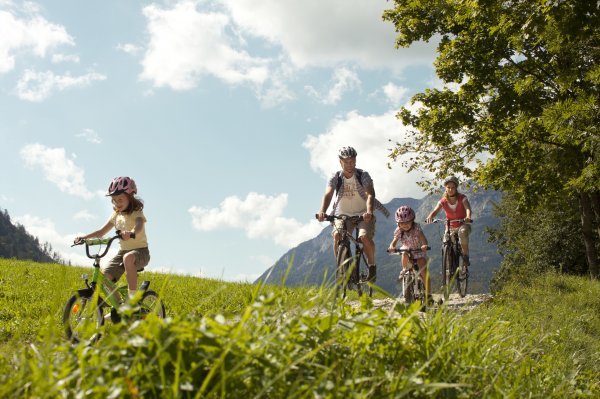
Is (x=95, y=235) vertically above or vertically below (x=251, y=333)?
above

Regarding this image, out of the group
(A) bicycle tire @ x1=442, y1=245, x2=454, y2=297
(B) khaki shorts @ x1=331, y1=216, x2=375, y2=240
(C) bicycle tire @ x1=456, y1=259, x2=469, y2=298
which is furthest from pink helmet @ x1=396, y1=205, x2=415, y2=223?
(C) bicycle tire @ x1=456, y1=259, x2=469, y2=298

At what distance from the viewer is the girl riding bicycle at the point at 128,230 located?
7.49 m

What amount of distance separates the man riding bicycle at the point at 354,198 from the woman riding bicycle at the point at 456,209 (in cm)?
256

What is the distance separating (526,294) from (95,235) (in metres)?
9.06

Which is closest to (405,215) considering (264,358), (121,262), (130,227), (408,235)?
(408,235)

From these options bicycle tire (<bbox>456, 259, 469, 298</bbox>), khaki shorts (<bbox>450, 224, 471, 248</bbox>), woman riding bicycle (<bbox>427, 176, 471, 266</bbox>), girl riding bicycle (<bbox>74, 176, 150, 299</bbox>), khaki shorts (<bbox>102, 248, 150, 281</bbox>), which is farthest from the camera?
bicycle tire (<bbox>456, 259, 469, 298</bbox>)

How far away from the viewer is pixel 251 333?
2715 mm

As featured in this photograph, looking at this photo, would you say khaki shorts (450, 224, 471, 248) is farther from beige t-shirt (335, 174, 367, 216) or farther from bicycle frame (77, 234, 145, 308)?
bicycle frame (77, 234, 145, 308)

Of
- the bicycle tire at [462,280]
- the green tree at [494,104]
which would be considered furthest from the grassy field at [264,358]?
→ the green tree at [494,104]

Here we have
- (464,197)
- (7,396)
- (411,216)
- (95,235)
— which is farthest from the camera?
(464,197)

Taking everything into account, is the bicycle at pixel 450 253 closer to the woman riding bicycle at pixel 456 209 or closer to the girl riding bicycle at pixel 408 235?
the woman riding bicycle at pixel 456 209

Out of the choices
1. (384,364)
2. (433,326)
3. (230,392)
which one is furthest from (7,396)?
(433,326)

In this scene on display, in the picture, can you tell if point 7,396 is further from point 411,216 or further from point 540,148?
point 540,148

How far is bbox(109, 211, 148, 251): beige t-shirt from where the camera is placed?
761 centimetres
